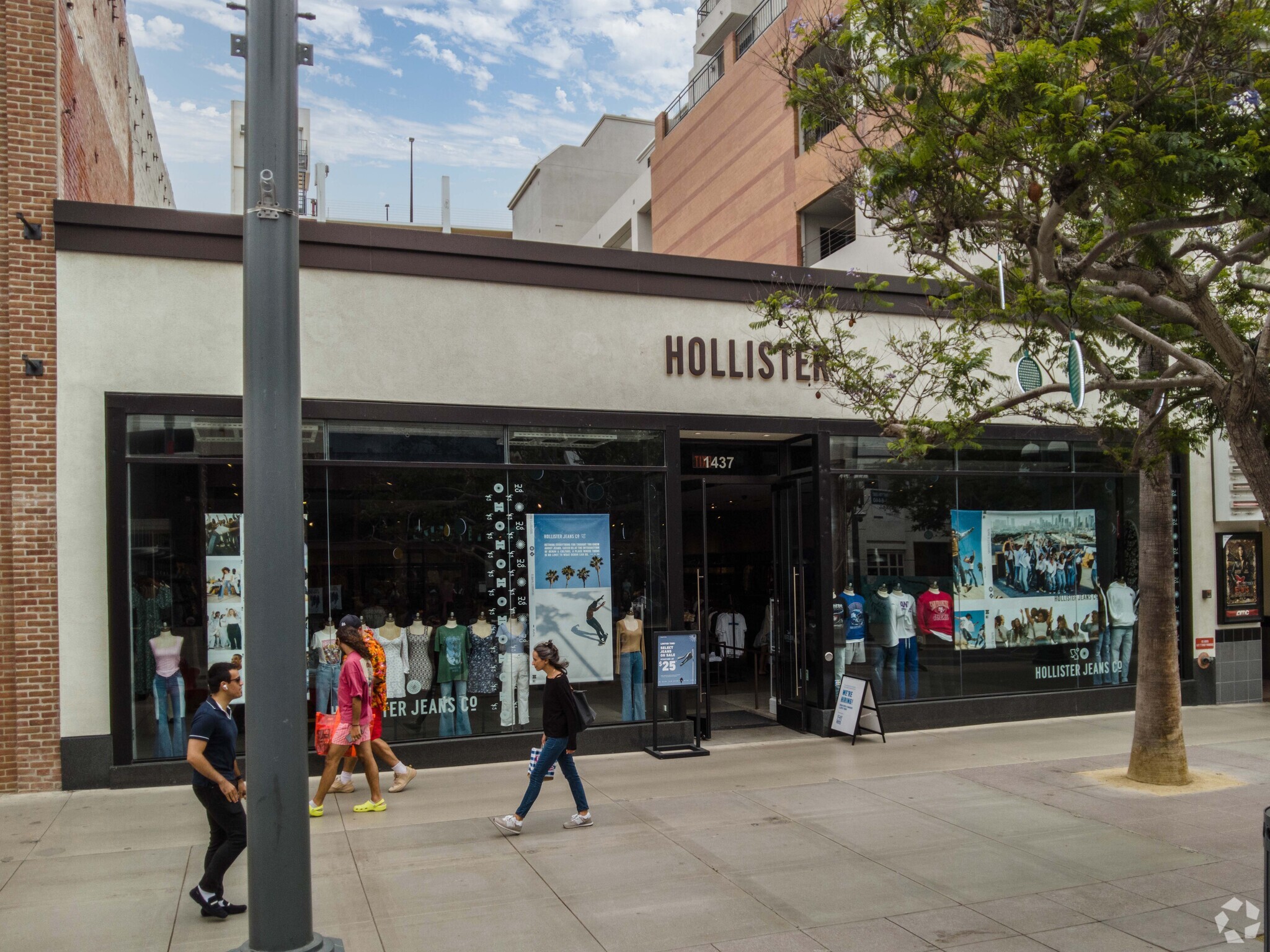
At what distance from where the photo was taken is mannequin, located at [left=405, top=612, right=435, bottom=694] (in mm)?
11117

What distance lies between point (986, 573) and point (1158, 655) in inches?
152

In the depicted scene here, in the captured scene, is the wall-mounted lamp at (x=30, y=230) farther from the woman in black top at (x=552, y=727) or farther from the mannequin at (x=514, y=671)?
the woman in black top at (x=552, y=727)

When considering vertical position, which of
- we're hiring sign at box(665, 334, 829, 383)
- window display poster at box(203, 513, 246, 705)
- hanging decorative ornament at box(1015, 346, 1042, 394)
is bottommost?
window display poster at box(203, 513, 246, 705)

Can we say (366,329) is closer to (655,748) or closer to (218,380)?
(218,380)

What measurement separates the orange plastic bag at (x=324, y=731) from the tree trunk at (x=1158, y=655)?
7909 millimetres

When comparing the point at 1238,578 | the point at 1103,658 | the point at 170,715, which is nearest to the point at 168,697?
the point at 170,715

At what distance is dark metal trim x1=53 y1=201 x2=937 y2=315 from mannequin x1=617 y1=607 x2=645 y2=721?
13.2ft

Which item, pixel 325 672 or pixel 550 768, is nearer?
pixel 550 768

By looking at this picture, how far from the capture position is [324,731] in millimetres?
9852

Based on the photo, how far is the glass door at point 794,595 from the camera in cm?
1304

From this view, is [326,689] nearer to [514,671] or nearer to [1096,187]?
[514,671]

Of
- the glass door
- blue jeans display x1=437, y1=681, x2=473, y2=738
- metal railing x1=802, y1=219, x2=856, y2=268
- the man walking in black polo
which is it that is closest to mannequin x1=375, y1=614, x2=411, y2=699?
blue jeans display x1=437, y1=681, x2=473, y2=738

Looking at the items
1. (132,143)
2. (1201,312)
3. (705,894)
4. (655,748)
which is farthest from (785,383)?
(132,143)

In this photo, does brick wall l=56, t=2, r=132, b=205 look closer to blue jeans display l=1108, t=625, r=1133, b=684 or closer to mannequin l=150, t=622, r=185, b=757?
mannequin l=150, t=622, r=185, b=757
